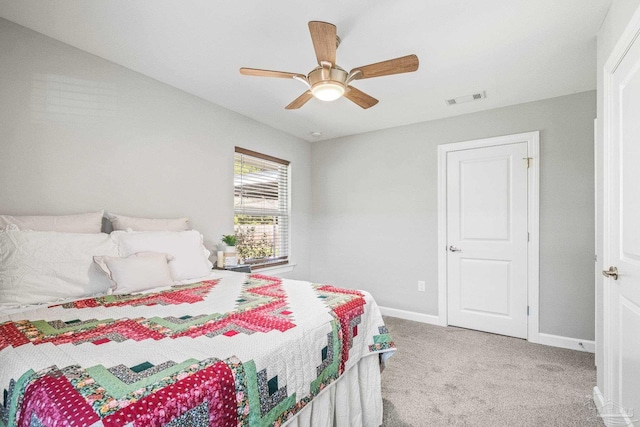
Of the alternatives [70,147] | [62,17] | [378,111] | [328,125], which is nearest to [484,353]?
[378,111]

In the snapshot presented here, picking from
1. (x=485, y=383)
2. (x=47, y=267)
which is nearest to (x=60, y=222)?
(x=47, y=267)

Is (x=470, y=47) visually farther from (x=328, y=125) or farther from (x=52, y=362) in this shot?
(x=52, y=362)

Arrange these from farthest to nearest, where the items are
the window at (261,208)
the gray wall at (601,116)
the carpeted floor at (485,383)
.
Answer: the window at (261,208), the carpeted floor at (485,383), the gray wall at (601,116)

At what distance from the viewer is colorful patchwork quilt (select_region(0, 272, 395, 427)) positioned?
2.74 ft

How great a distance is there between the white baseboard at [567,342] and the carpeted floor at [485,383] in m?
0.09

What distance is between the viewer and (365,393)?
5.97 feet

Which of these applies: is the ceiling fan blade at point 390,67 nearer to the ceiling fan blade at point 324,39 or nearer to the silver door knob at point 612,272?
the ceiling fan blade at point 324,39

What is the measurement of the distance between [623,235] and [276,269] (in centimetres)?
329

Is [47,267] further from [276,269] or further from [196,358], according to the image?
A: [276,269]

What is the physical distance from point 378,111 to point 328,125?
2.39 feet

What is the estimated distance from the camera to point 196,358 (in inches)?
41.2

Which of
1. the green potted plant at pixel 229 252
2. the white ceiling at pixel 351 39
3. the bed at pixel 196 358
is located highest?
the white ceiling at pixel 351 39

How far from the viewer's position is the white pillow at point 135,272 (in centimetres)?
191

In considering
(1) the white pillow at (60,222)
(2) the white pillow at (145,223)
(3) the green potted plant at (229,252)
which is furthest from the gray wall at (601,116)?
(1) the white pillow at (60,222)
